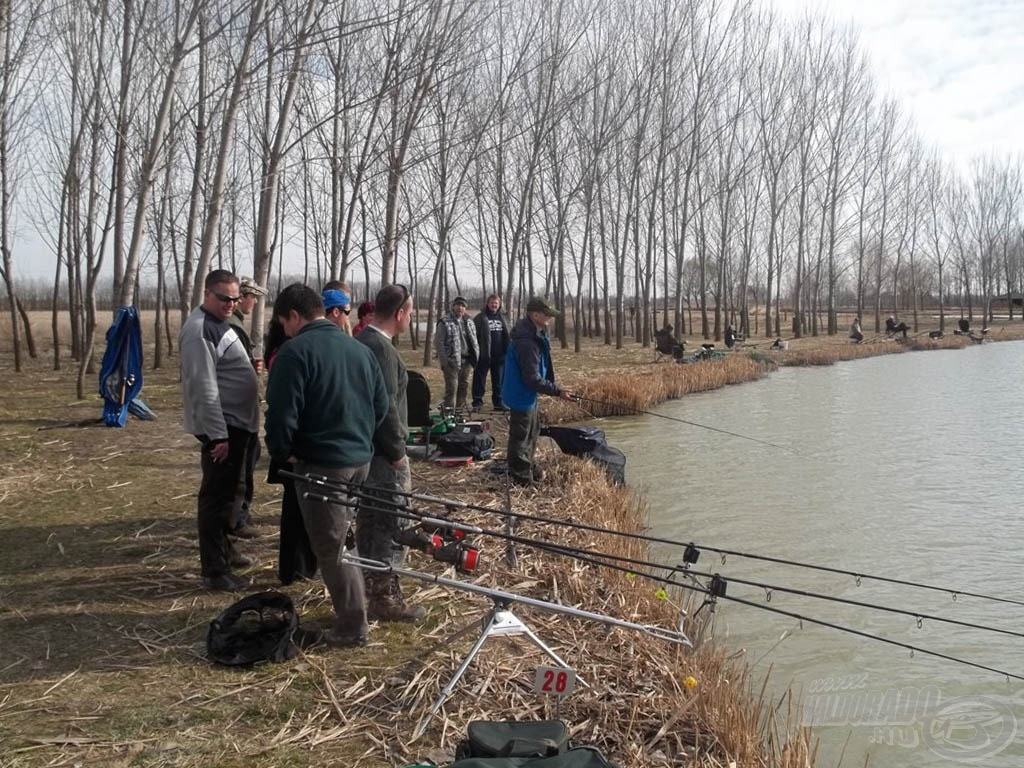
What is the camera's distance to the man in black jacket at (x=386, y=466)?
171 inches

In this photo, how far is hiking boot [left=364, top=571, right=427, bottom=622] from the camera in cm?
436

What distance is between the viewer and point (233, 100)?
8.40 m

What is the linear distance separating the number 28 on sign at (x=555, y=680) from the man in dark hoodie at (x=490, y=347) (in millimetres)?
8696

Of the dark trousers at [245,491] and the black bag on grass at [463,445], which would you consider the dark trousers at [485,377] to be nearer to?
the black bag on grass at [463,445]

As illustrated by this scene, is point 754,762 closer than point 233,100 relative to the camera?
Yes

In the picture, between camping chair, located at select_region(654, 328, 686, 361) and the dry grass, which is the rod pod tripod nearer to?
the dry grass

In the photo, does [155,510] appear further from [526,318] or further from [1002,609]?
[1002,609]

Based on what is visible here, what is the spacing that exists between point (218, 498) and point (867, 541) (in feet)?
18.3

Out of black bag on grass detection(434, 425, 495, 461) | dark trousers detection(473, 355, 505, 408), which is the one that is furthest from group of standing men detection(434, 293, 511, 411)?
black bag on grass detection(434, 425, 495, 461)

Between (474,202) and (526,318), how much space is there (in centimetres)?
2031

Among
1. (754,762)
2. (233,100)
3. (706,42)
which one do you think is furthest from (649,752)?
(706,42)

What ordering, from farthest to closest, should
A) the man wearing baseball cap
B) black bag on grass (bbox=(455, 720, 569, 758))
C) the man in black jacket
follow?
the man wearing baseball cap → the man in black jacket → black bag on grass (bbox=(455, 720, 569, 758))

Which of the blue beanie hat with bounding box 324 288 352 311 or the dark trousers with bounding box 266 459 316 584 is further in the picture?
the blue beanie hat with bounding box 324 288 352 311

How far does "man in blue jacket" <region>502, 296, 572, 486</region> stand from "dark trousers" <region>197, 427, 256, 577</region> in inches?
110
